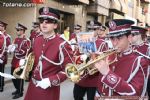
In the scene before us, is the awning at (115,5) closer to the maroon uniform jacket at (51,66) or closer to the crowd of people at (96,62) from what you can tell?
the crowd of people at (96,62)

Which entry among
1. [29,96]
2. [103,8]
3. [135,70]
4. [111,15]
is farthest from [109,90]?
[111,15]

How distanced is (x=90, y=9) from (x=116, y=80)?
2874cm

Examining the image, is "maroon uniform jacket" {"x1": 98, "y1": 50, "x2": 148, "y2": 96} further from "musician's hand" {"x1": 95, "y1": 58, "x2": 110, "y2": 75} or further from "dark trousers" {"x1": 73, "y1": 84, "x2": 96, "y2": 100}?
"dark trousers" {"x1": 73, "y1": 84, "x2": 96, "y2": 100}

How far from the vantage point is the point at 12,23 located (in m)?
21.7

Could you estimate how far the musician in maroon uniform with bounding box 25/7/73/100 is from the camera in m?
5.36

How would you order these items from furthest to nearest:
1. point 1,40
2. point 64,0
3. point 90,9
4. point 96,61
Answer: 1. point 90,9
2. point 64,0
3. point 1,40
4. point 96,61

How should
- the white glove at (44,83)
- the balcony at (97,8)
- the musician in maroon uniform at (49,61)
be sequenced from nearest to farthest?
the white glove at (44,83) → the musician in maroon uniform at (49,61) → the balcony at (97,8)

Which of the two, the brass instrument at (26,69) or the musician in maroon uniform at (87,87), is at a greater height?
the brass instrument at (26,69)

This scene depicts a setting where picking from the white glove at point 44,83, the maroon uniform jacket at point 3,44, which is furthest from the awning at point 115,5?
the white glove at point 44,83

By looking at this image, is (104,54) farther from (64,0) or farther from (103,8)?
(103,8)

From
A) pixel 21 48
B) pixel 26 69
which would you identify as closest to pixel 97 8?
pixel 21 48

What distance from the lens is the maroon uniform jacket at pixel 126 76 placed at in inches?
146

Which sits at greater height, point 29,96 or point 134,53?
point 134,53

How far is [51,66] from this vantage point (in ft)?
17.7
